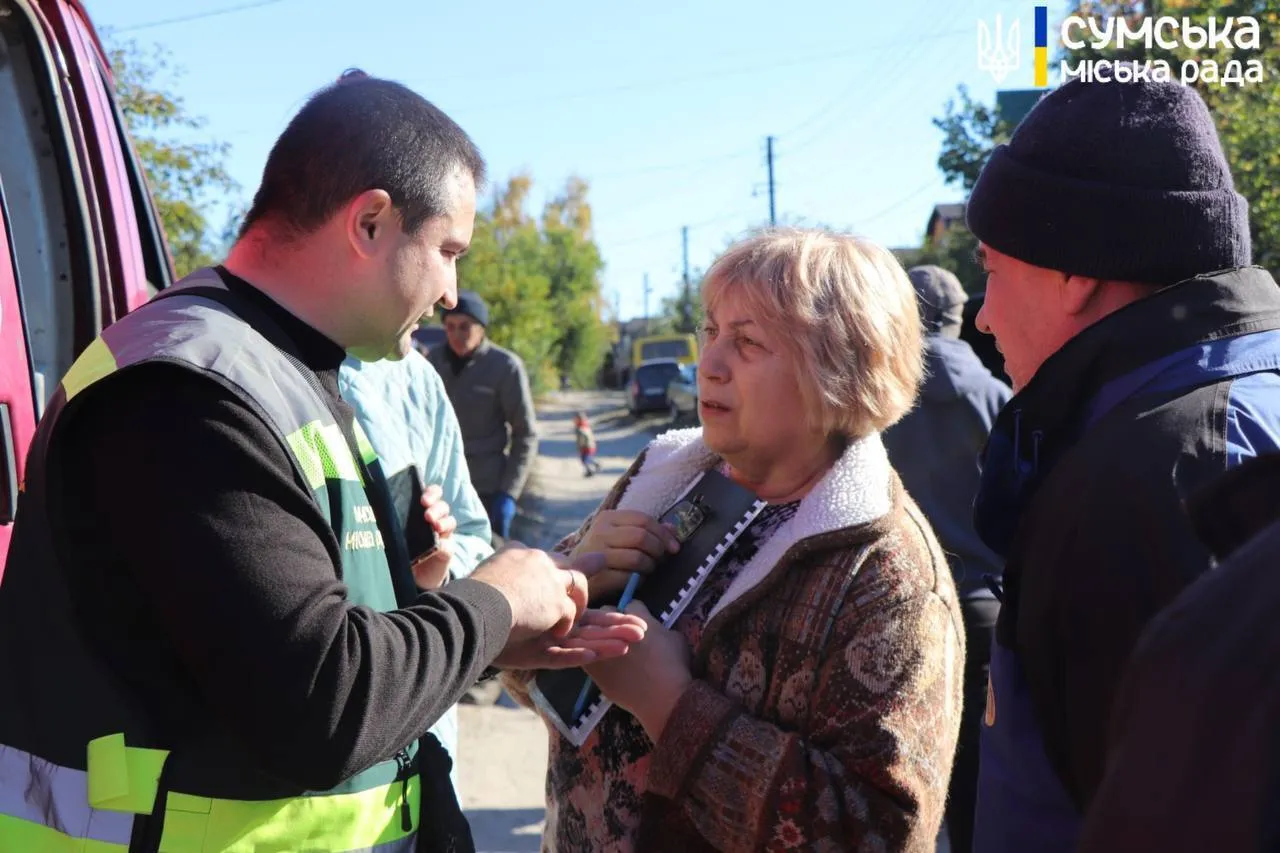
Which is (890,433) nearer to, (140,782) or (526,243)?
(140,782)

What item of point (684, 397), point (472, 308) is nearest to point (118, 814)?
point (472, 308)

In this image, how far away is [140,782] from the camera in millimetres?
1432

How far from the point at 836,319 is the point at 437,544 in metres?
0.93

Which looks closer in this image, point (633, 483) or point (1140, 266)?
point (1140, 266)

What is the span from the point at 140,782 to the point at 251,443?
0.44 metres

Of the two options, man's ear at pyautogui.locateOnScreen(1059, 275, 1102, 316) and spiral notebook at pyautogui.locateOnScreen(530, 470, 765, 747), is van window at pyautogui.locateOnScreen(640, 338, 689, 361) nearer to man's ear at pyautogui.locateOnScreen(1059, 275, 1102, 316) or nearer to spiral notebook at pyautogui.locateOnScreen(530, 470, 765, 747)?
spiral notebook at pyautogui.locateOnScreen(530, 470, 765, 747)

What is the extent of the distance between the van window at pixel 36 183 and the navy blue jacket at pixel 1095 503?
1911 mm

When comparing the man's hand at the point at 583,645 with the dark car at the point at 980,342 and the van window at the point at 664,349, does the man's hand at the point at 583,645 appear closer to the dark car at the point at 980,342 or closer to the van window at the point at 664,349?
the dark car at the point at 980,342

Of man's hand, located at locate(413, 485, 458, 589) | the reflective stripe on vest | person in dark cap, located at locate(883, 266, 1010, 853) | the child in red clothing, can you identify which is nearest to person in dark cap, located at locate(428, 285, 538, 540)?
person in dark cap, located at locate(883, 266, 1010, 853)

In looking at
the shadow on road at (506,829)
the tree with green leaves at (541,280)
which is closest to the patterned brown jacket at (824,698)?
the shadow on road at (506,829)

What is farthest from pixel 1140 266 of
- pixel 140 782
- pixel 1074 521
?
pixel 140 782

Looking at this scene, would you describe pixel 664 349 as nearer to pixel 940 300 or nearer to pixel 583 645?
pixel 940 300

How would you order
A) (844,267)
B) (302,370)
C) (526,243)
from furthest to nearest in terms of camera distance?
(526,243), (844,267), (302,370)

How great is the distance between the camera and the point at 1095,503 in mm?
1452
